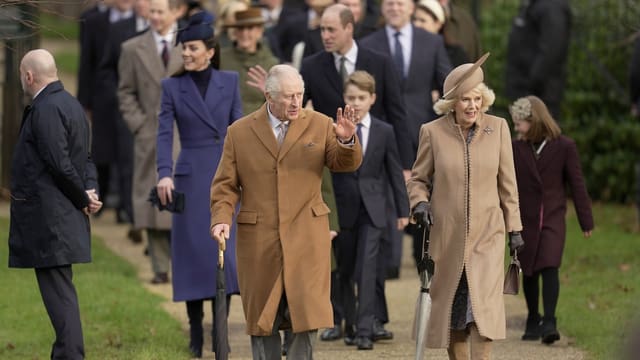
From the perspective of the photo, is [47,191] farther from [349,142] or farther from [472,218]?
[472,218]

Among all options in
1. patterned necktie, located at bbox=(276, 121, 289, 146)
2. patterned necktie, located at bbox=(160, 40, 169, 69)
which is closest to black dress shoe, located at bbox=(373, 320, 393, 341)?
patterned necktie, located at bbox=(276, 121, 289, 146)

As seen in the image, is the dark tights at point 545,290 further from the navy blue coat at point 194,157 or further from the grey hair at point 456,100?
the grey hair at point 456,100

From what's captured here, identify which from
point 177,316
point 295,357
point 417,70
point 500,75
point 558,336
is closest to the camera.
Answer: point 295,357

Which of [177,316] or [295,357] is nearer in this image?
[295,357]

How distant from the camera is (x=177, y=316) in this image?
37.2 feet

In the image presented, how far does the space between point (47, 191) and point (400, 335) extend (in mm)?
2819

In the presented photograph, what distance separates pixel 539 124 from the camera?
1022cm

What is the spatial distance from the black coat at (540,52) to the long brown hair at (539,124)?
18.1ft

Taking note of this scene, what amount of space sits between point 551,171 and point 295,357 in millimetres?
2828

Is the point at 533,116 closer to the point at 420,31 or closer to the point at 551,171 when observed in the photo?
the point at 551,171

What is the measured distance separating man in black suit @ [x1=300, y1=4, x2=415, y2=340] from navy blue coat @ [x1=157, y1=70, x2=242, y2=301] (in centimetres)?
76

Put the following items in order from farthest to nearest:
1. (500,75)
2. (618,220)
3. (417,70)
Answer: (500,75) < (618,220) < (417,70)

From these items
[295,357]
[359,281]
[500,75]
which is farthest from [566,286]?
[500,75]

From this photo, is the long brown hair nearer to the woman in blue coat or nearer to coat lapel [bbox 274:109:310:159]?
the woman in blue coat
